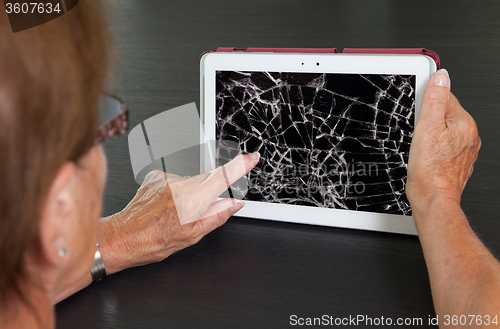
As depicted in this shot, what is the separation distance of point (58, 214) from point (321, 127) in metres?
0.49

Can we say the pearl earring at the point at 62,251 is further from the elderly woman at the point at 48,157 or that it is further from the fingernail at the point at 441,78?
the fingernail at the point at 441,78

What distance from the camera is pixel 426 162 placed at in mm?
598

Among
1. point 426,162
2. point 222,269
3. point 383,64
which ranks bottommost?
point 222,269

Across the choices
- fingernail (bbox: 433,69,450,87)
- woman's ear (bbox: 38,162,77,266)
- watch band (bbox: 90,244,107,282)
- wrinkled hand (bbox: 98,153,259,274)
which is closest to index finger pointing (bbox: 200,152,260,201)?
wrinkled hand (bbox: 98,153,259,274)

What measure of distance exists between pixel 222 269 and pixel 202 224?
0.09 m

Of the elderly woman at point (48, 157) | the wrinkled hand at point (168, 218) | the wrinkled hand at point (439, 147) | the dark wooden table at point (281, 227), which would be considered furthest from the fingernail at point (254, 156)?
the elderly woman at point (48, 157)

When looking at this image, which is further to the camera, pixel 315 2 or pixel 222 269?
pixel 315 2

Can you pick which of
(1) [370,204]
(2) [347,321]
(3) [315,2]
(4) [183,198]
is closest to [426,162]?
(1) [370,204]

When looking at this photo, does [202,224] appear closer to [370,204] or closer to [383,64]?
[370,204]

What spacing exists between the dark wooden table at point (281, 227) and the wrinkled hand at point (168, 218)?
0.07 feet

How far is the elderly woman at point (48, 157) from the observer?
0.20m

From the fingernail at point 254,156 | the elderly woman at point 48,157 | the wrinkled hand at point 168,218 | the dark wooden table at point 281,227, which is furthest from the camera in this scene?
the fingernail at point 254,156

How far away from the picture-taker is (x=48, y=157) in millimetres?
214

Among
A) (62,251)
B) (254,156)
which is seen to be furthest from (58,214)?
(254,156)
